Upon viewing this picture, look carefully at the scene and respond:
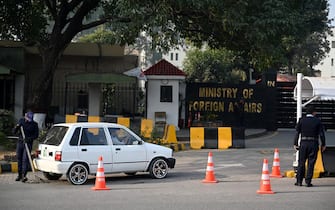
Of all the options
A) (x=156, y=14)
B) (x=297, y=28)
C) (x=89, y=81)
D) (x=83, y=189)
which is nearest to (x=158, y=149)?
(x=83, y=189)

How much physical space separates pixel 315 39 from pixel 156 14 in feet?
127

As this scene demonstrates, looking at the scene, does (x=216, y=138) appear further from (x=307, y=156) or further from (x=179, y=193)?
(x=179, y=193)

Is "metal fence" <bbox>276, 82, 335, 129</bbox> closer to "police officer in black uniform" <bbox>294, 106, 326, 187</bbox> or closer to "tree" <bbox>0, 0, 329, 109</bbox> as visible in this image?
"tree" <bbox>0, 0, 329, 109</bbox>

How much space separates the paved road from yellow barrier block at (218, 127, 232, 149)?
194 inches

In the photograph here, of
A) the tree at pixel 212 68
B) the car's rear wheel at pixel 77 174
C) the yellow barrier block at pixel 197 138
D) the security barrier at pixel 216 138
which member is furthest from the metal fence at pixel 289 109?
the car's rear wheel at pixel 77 174

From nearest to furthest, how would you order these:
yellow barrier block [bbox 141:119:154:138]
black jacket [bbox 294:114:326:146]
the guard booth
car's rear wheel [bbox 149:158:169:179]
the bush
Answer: black jacket [bbox 294:114:326:146] → car's rear wheel [bbox 149:158:169:179] → the guard booth → the bush → yellow barrier block [bbox 141:119:154:138]

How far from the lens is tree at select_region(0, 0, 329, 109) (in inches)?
770

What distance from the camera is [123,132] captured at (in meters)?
13.8

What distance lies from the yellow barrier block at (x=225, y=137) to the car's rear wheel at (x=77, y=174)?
964 cm

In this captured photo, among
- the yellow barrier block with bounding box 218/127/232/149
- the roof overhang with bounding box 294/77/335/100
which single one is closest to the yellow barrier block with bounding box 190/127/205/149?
the yellow barrier block with bounding box 218/127/232/149

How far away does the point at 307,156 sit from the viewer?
1278 cm

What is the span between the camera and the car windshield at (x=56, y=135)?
13.0 m

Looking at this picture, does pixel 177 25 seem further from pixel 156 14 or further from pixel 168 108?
pixel 168 108

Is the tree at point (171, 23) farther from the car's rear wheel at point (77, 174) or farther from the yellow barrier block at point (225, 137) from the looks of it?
the car's rear wheel at point (77, 174)
